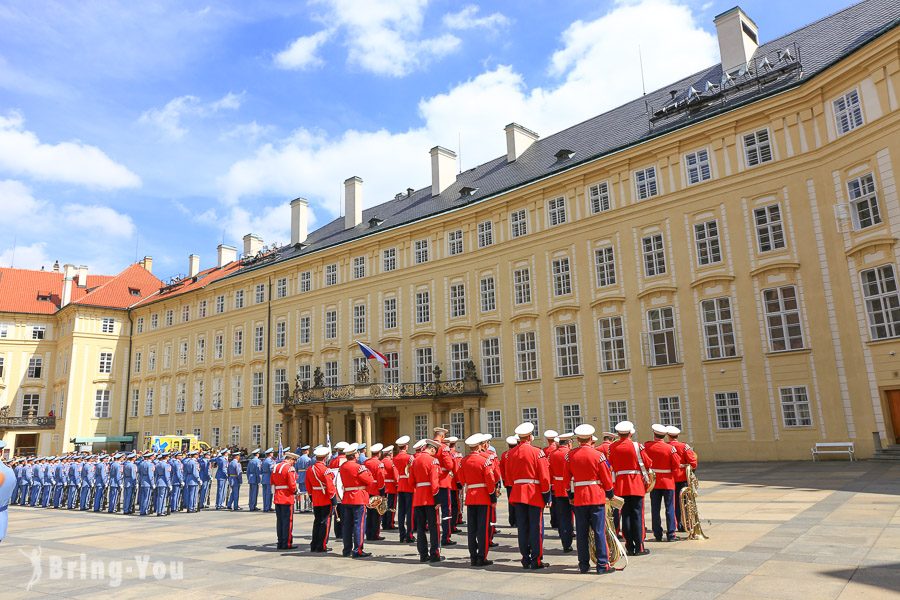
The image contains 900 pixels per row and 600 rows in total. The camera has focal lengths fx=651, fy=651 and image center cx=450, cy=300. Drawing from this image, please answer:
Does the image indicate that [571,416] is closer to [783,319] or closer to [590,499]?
[783,319]

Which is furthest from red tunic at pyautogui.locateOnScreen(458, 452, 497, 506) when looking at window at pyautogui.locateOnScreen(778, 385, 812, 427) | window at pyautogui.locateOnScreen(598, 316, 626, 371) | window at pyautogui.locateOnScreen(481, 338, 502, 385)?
window at pyautogui.locateOnScreen(481, 338, 502, 385)

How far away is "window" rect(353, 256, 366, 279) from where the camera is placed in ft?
137

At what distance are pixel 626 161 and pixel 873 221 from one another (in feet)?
34.4

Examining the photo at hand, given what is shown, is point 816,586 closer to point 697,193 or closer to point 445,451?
point 445,451

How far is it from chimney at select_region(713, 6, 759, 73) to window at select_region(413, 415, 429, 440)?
23.3 meters

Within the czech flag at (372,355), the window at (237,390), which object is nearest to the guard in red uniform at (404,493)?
the czech flag at (372,355)

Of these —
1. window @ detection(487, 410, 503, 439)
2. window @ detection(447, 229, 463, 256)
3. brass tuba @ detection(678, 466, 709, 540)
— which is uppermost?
window @ detection(447, 229, 463, 256)

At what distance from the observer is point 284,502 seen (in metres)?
12.7

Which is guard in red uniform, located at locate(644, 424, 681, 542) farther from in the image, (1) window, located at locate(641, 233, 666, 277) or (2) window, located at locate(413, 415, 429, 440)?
(2) window, located at locate(413, 415, 429, 440)

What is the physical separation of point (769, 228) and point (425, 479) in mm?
20552

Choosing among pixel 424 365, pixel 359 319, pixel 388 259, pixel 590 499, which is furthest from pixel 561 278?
pixel 590 499

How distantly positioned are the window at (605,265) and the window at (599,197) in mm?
1994

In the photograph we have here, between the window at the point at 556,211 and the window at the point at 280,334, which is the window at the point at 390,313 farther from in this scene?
the window at the point at 556,211

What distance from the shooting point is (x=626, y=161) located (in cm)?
3003
